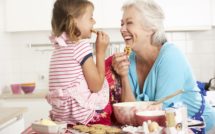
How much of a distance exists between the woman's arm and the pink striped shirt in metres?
0.16

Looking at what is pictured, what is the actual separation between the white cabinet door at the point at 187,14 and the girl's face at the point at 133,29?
4.72ft

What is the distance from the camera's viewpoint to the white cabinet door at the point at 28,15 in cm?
332

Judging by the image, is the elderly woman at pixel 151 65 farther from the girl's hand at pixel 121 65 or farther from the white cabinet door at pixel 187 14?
the white cabinet door at pixel 187 14

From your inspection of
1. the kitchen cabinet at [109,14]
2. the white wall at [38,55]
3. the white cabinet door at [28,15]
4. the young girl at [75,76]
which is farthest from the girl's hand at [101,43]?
the white wall at [38,55]

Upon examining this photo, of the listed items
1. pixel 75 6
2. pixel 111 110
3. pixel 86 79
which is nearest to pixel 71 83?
pixel 86 79

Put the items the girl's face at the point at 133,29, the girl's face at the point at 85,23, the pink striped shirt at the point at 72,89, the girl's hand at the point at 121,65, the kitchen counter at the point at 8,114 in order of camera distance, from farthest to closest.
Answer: the kitchen counter at the point at 8,114 → the girl's face at the point at 133,29 → the girl's hand at the point at 121,65 → the girl's face at the point at 85,23 → the pink striped shirt at the point at 72,89

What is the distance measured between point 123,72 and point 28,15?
74.7 inches

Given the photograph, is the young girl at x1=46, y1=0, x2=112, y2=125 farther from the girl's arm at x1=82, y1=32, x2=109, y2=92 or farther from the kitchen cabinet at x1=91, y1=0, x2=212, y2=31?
the kitchen cabinet at x1=91, y1=0, x2=212, y2=31

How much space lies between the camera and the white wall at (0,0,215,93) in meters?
3.51

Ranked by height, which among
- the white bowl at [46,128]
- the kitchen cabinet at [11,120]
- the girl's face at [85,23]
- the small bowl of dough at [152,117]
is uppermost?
the girl's face at [85,23]

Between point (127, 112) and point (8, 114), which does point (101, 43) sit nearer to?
point (127, 112)

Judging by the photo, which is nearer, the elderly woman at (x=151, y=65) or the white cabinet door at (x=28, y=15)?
the elderly woman at (x=151, y=65)

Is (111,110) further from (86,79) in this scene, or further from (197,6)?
(197,6)

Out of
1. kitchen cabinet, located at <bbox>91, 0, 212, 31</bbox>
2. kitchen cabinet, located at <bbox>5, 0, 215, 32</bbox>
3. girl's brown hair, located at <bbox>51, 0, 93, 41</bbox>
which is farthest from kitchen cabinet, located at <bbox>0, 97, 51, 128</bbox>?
girl's brown hair, located at <bbox>51, 0, 93, 41</bbox>
